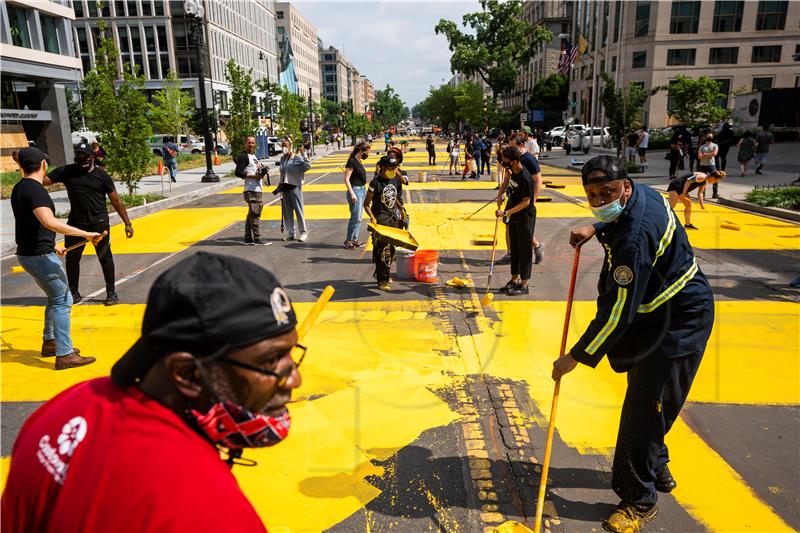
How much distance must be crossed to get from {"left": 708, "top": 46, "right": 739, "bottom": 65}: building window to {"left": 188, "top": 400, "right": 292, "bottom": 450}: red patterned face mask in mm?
67703

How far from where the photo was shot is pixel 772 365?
570 centimetres

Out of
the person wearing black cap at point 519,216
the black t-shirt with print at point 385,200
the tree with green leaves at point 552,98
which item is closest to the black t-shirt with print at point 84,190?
the black t-shirt with print at point 385,200

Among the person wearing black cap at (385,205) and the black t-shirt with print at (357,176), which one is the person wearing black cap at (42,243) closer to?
the person wearing black cap at (385,205)

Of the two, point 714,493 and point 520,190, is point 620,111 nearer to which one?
point 520,190

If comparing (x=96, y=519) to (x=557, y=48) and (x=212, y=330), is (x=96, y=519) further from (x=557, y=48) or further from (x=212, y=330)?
(x=557, y=48)

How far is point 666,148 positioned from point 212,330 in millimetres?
47076

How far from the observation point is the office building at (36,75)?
30312mm

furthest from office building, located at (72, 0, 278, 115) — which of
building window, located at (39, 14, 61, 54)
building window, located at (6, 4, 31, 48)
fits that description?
building window, located at (6, 4, 31, 48)

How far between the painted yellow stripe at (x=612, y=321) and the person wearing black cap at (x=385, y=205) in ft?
17.1

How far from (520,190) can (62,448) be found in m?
7.24

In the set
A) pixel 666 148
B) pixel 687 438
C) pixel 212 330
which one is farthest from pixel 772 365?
pixel 666 148

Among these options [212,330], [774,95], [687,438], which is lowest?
[687,438]

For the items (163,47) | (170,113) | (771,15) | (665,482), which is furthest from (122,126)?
(163,47)

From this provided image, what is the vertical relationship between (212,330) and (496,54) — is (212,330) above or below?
below
